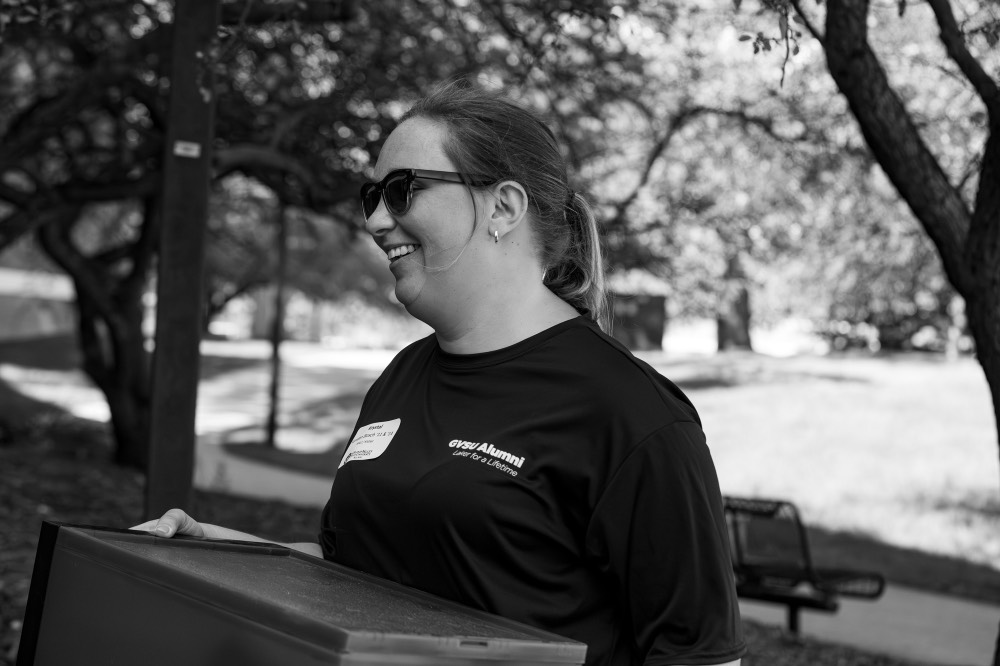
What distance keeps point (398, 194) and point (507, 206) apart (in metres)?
0.20

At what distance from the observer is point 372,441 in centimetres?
224

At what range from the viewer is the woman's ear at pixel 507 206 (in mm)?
2182

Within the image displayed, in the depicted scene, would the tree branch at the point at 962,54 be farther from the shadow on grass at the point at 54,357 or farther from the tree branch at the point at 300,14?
the shadow on grass at the point at 54,357

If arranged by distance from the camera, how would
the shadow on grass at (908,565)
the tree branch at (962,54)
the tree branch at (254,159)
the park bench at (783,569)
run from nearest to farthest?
the tree branch at (962,54) < the tree branch at (254,159) < the park bench at (783,569) < the shadow on grass at (908,565)

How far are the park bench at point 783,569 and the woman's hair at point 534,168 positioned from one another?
5467 millimetres

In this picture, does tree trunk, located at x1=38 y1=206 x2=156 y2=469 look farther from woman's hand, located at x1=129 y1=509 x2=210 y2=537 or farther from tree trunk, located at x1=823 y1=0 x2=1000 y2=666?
woman's hand, located at x1=129 y1=509 x2=210 y2=537

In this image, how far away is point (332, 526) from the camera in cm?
230

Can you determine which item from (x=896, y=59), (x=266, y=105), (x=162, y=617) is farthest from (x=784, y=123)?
(x=162, y=617)

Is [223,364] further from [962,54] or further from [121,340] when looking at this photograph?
[962,54]

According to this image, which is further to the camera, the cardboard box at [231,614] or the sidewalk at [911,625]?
the sidewalk at [911,625]

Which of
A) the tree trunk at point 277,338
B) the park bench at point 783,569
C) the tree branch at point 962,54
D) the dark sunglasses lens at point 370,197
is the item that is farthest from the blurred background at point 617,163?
the dark sunglasses lens at point 370,197

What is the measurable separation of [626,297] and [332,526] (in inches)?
277

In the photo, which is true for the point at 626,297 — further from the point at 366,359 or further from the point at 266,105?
the point at 366,359

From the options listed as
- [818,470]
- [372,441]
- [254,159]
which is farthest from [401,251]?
[818,470]
